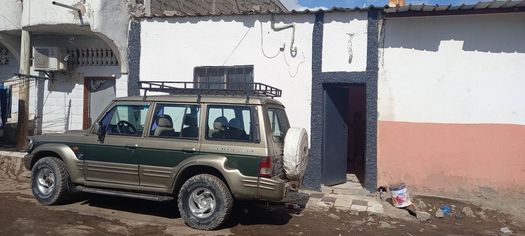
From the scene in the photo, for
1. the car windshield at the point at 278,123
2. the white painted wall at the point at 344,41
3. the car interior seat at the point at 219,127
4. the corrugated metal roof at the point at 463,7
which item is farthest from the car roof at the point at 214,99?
the corrugated metal roof at the point at 463,7

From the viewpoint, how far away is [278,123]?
20.3 feet

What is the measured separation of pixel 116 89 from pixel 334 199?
5786 millimetres

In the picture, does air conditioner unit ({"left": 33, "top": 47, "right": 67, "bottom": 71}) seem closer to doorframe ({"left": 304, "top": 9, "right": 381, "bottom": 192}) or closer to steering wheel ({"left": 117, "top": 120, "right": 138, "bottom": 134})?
steering wheel ({"left": 117, "top": 120, "right": 138, "bottom": 134})

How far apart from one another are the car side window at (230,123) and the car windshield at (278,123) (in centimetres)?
33

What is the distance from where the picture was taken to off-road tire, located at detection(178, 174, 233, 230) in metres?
5.65

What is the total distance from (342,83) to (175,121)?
149 inches

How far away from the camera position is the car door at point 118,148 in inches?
241

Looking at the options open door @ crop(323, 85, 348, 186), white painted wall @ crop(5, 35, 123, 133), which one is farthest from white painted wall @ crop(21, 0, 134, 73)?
open door @ crop(323, 85, 348, 186)

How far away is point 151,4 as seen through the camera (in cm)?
1061

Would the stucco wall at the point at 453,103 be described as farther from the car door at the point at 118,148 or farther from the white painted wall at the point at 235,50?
the car door at the point at 118,148

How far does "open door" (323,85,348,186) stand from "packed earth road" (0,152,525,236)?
179cm

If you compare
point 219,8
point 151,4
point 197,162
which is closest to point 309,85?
point 197,162

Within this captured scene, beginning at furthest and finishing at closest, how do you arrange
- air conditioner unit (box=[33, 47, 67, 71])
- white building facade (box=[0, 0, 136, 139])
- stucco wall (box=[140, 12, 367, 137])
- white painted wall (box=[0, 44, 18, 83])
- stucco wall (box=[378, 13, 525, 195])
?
1. white painted wall (box=[0, 44, 18, 83])
2. air conditioner unit (box=[33, 47, 67, 71])
3. white building facade (box=[0, 0, 136, 139])
4. stucco wall (box=[140, 12, 367, 137])
5. stucco wall (box=[378, 13, 525, 195])

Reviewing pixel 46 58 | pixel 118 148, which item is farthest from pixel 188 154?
pixel 46 58
